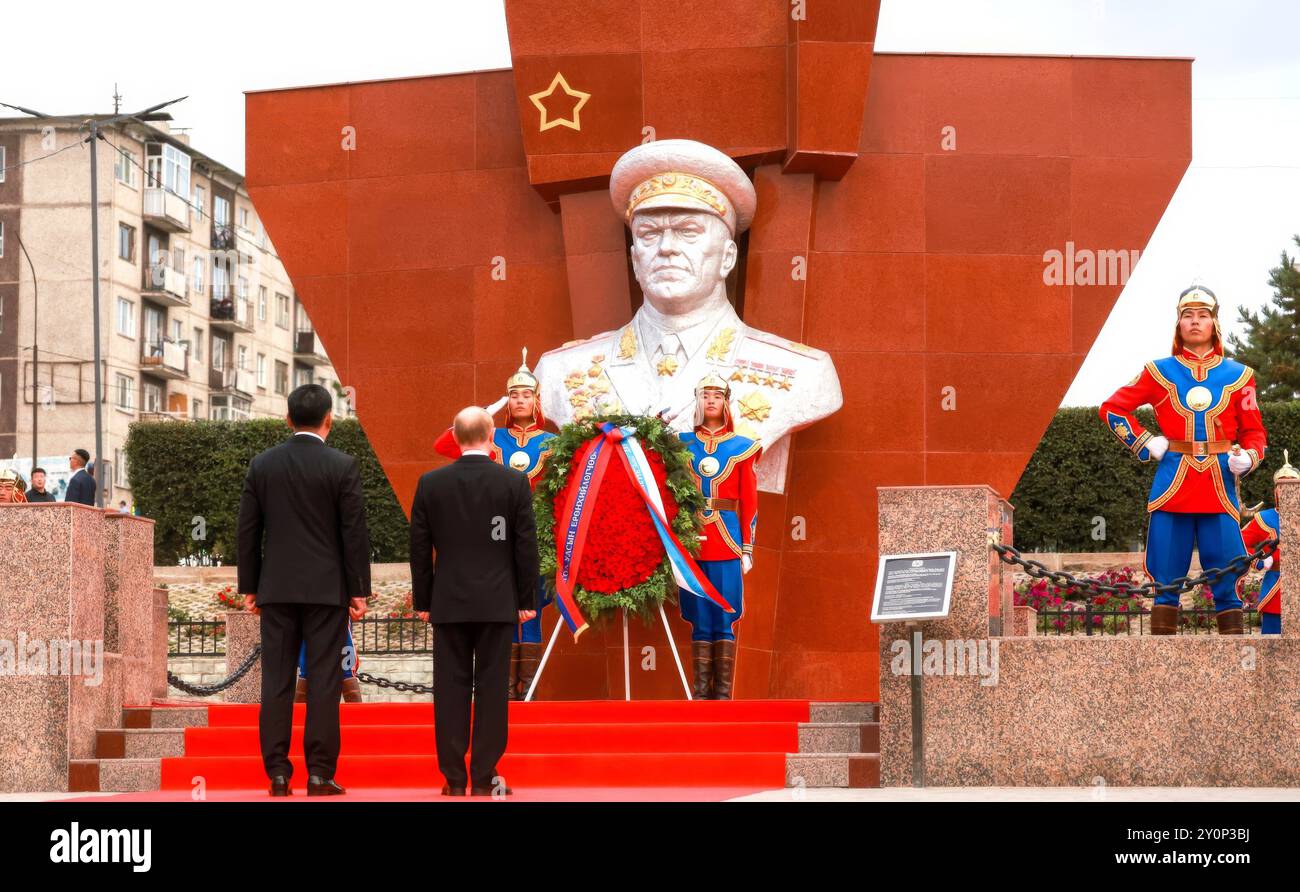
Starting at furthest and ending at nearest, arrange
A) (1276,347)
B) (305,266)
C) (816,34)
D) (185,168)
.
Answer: (185,168), (1276,347), (305,266), (816,34)

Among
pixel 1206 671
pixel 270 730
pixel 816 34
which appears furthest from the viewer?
pixel 816 34

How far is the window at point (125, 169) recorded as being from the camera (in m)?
54.1

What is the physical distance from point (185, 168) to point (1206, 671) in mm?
51749

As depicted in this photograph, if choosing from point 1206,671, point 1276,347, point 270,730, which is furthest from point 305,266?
point 1276,347

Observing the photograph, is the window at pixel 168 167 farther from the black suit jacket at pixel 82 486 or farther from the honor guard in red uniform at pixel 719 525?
the honor guard in red uniform at pixel 719 525

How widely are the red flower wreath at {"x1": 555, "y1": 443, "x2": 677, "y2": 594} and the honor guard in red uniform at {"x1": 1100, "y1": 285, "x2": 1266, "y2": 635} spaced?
10.1 feet

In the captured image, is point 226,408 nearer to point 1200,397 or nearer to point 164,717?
point 164,717

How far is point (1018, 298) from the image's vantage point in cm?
1478

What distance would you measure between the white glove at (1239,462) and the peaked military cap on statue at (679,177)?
14.8 feet

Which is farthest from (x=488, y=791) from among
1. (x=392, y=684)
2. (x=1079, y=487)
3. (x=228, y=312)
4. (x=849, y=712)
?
(x=228, y=312)

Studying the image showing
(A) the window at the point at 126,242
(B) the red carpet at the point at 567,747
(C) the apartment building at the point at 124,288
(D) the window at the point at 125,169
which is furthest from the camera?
(D) the window at the point at 125,169

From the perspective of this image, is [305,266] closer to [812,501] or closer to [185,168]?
[812,501]

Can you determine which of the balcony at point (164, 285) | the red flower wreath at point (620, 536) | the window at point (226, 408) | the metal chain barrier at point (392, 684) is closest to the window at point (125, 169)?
the balcony at point (164, 285)

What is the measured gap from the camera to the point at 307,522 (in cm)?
875
